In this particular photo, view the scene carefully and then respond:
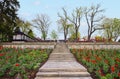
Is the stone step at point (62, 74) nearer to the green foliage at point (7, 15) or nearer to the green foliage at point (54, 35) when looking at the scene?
the green foliage at point (7, 15)

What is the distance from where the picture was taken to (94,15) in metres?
52.0


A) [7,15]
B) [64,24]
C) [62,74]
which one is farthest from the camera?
[64,24]

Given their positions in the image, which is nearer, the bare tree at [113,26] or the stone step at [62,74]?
the stone step at [62,74]

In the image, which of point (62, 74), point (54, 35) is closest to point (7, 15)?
point (62, 74)

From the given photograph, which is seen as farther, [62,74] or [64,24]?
[64,24]

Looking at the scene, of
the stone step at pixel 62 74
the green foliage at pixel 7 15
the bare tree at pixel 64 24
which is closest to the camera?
the stone step at pixel 62 74

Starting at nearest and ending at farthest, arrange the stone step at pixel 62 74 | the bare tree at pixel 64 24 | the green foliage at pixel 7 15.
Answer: the stone step at pixel 62 74
the green foliage at pixel 7 15
the bare tree at pixel 64 24

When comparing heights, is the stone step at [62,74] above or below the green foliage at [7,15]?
below

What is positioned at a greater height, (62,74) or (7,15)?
(7,15)

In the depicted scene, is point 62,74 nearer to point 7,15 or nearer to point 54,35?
point 7,15

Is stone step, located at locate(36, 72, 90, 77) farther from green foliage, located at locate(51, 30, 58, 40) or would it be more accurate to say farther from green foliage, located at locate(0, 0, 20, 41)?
green foliage, located at locate(51, 30, 58, 40)

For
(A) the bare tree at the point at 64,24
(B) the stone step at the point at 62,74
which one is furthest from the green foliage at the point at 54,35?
(B) the stone step at the point at 62,74

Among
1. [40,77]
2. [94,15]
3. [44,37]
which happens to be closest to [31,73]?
[40,77]

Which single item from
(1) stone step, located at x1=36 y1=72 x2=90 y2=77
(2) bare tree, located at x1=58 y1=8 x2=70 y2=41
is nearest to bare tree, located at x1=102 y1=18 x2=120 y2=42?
(2) bare tree, located at x1=58 y1=8 x2=70 y2=41
